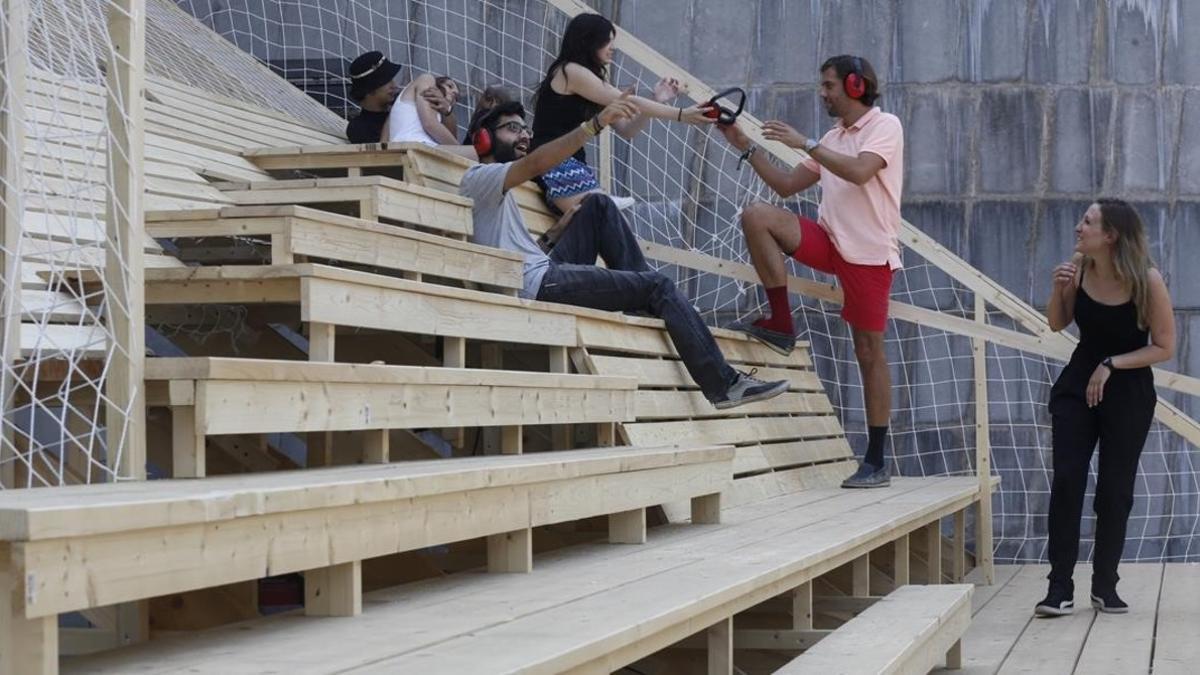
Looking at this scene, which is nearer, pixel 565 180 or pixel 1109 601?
pixel 1109 601

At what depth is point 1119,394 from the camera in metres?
5.94

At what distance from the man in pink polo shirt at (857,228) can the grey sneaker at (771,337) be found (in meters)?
0.21

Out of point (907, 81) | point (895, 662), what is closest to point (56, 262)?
point (895, 662)

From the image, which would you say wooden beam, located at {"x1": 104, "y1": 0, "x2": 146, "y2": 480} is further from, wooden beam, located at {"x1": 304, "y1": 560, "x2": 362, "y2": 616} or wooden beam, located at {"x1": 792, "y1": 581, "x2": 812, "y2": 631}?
wooden beam, located at {"x1": 792, "y1": 581, "x2": 812, "y2": 631}

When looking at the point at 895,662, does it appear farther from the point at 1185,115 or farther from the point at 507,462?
the point at 1185,115

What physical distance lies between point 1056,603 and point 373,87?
3608 mm

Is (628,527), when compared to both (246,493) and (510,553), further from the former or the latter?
(246,493)

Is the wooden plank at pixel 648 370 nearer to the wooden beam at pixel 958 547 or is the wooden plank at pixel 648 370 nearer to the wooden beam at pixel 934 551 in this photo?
the wooden beam at pixel 934 551

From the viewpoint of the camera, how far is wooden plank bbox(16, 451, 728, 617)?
228 cm

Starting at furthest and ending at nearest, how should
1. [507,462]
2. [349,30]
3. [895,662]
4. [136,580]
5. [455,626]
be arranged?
1. [349,30]
2. [507,462]
3. [895,662]
4. [455,626]
5. [136,580]

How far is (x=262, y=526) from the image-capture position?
107 inches

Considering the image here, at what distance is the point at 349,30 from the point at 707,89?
215 centimetres

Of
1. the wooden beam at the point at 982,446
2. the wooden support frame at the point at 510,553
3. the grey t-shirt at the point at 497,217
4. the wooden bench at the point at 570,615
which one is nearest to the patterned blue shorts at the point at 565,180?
the grey t-shirt at the point at 497,217

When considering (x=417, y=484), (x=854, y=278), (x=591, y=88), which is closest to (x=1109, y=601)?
(x=854, y=278)
